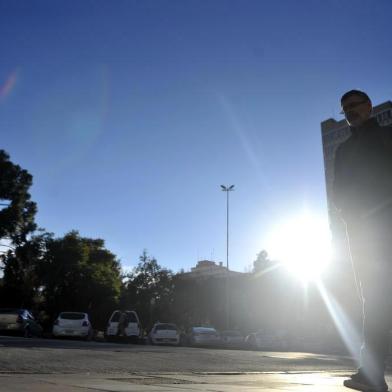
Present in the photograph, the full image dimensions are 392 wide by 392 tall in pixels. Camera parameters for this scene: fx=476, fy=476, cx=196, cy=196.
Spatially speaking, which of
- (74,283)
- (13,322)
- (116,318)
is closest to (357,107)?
(13,322)

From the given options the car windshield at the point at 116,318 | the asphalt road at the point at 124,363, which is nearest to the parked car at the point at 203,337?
the car windshield at the point at 116,318

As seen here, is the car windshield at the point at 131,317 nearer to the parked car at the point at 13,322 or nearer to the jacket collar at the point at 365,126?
the parked car at the point at 13,322

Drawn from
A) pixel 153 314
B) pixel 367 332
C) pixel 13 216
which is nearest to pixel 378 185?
pixel 367 332

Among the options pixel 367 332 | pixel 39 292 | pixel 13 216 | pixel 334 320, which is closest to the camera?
pixel 367 332

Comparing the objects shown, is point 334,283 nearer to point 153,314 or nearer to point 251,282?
point 251,282

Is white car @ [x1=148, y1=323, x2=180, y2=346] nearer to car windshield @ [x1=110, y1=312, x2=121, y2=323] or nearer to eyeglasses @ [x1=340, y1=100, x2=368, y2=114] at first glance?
car windshield @ [x1=110, y1=312, x2=121, y2=323]

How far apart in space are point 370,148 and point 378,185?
0.24 m

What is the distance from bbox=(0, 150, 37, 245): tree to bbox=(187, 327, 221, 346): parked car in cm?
1505

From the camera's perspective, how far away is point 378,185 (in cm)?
289

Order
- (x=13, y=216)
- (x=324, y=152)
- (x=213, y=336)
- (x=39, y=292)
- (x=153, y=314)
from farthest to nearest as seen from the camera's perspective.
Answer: (x=324, y=152)
(x=153, y=314)
(x=39, y=292)
(x=13, y=216)
(x=213, y=336)

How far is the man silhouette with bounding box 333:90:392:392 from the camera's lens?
2.79 metres

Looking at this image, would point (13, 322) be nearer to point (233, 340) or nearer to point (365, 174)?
point (233, 340)

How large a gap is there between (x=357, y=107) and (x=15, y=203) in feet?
114

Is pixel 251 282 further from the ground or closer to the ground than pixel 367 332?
further from the ground
